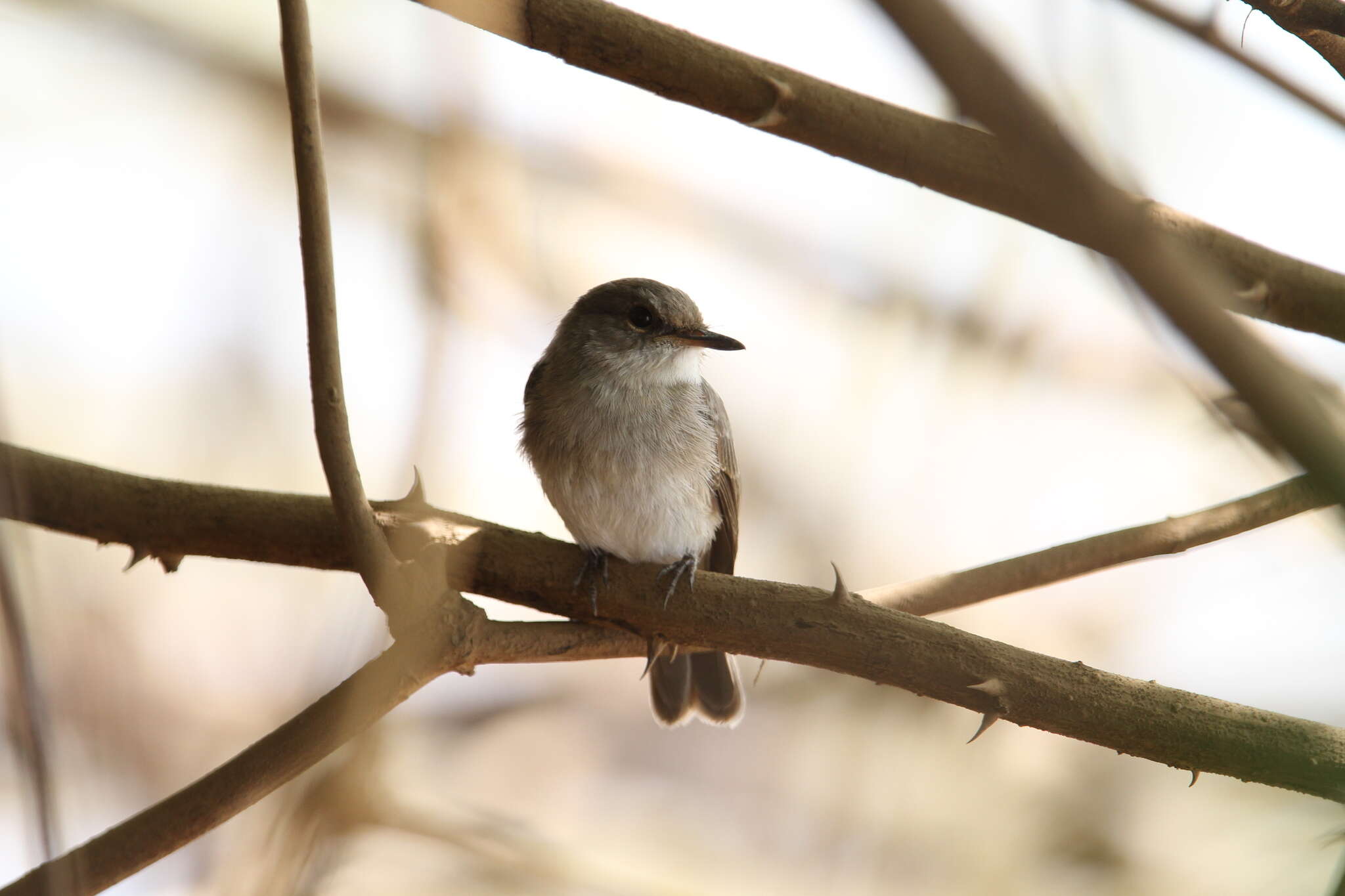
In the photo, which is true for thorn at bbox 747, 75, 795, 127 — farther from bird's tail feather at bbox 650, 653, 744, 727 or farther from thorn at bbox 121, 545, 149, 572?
bird's tail feather at bbox 650, 653, 744, 727

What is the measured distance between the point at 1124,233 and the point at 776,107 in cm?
170

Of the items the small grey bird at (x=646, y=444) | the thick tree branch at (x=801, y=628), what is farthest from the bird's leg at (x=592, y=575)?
the small grey bird at (x=646, y=444)

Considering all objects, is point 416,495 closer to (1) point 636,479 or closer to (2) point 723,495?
(1) point 636,479

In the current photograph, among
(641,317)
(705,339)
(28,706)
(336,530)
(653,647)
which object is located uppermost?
(641,317)

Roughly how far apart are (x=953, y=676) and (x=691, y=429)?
1.96 m

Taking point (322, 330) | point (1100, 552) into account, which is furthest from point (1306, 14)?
point (322, 330)

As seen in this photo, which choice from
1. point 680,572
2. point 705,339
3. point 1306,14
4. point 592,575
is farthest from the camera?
point 705,339

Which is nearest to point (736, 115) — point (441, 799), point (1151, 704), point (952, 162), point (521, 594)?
point (952, 162)

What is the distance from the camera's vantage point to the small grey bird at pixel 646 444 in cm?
397

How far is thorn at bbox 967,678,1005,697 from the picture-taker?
238cm

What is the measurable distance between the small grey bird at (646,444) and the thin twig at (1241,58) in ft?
7.22

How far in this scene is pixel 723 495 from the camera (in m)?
4.31

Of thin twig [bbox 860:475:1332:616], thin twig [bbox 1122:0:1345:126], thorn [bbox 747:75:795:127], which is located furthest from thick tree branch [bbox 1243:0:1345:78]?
thin twig [bbox 860:475:1332:616]

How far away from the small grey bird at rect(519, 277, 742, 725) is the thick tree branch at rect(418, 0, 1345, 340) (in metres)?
1.62
